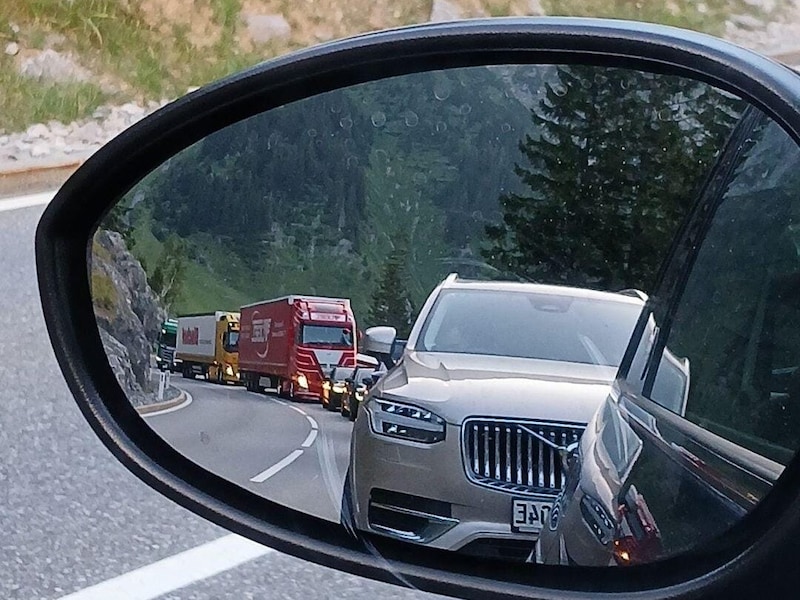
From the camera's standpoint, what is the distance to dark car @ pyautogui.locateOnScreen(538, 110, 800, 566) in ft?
2.85

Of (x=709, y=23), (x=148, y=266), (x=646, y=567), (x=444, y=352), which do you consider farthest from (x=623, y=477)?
(x=709, y=23)

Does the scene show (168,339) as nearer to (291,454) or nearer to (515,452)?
(291,454)

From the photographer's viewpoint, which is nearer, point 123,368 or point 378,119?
point 378,119

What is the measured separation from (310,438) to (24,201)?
487cm

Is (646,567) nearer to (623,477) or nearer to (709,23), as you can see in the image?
(623,477)

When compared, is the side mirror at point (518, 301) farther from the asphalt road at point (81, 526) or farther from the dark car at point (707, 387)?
the asphalt road at point (81, 526)

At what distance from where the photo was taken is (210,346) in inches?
44.0

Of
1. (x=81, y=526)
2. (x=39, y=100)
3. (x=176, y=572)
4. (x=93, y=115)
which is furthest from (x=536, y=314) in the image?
(x=39, y=100)

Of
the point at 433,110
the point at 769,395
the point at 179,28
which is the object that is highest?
the point at 179,28

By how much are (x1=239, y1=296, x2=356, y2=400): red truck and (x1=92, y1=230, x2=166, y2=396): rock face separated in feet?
0.55

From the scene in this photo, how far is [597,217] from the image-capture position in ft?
2.91

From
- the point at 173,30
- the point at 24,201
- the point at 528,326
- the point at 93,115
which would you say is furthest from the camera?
the point at 173,30

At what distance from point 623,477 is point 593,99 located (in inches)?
Result: 13.8

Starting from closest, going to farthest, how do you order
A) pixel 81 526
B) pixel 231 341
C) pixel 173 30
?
pixel 231 341 < pixel 81 526 < pixel 173 30
